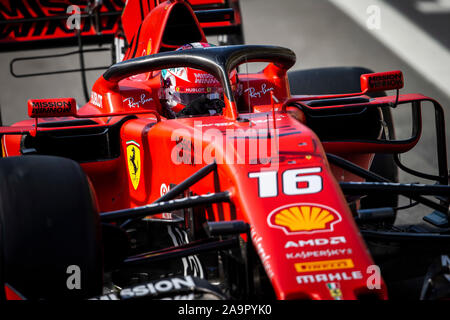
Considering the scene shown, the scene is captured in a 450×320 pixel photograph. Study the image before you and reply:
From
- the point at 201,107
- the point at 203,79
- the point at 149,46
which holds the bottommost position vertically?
the point at 201,107

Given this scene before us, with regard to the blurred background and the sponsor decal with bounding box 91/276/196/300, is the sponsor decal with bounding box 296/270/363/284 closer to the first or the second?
the sponsor decal with bounding box 91/276/196/300

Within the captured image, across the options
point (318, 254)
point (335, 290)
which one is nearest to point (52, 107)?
point (318, 254)

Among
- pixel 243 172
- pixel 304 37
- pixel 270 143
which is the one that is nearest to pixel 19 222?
pixel 243 172

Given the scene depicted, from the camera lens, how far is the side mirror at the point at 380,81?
Result: 241cm

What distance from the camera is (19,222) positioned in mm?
1690

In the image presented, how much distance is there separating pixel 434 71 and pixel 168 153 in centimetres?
501

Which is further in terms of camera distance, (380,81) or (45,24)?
(45,24)

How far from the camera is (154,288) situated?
66.1 inches

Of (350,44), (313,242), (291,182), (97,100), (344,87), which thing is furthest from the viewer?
(350,44)

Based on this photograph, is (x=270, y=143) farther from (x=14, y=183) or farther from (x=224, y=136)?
(x=14, y=183)

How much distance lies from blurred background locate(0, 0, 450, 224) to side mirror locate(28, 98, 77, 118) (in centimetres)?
383

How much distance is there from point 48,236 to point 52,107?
2.51ft

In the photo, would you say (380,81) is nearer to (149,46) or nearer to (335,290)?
(335,290)

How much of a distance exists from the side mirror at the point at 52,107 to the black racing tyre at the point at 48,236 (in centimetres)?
55
